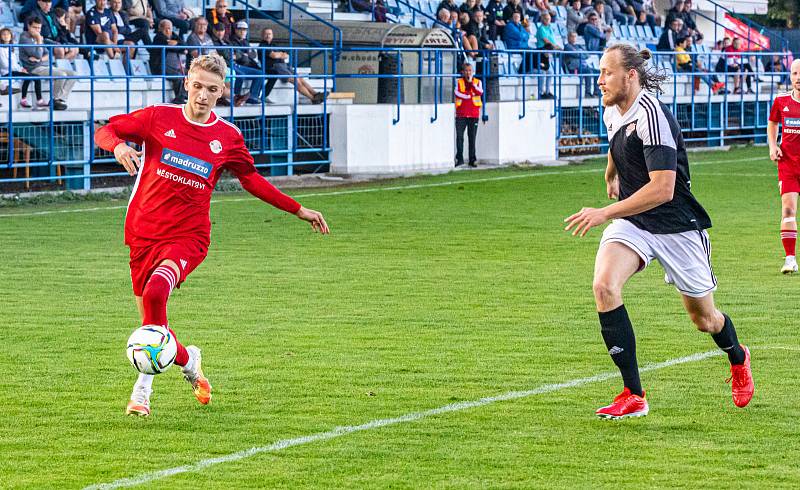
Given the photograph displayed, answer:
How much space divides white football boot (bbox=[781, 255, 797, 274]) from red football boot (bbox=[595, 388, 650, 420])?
19.8 ft

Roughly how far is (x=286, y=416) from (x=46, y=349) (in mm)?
2569

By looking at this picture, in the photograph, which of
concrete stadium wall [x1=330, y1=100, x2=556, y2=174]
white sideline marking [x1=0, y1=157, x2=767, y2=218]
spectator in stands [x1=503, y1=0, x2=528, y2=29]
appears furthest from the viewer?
spectator in stands [x1=503, y1=0, x2=528, y2=29]

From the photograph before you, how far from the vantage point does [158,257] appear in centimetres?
697

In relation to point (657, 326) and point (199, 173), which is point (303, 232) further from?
point (199, 173)

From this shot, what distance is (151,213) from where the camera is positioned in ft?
23.1

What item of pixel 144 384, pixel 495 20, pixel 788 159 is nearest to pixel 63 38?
pixel 495 20

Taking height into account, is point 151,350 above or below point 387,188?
above

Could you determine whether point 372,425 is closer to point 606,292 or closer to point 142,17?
point 606,292

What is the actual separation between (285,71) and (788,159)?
464 inches

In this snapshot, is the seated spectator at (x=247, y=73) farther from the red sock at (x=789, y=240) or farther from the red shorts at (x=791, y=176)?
the red sock at (x=789, y=240)

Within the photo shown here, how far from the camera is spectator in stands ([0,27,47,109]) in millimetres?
19078

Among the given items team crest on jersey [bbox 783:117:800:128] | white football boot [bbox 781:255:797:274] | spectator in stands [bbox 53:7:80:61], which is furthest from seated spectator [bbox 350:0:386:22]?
white football boot [bbox 781:255:797:274]

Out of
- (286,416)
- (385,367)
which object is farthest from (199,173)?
(385,367)

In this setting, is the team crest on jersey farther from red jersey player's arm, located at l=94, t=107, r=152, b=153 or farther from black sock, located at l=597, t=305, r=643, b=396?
red jersey player's arm, located at l=94, t=107, r=152, b=153
